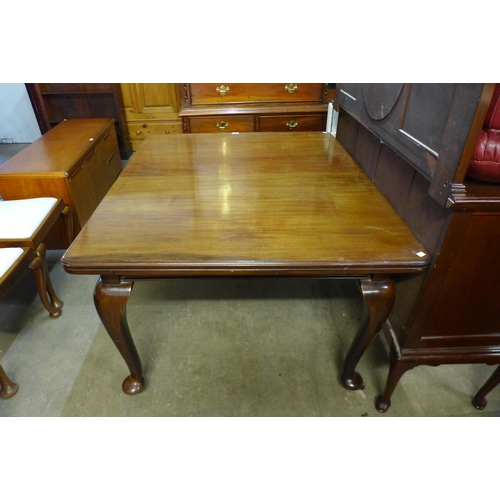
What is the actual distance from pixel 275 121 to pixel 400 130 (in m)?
1.23

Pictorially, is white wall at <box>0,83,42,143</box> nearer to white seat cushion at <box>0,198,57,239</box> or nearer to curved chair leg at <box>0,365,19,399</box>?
white seat cushion at <box>0,198,57,239</box>

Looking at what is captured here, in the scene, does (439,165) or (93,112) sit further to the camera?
(93,112)

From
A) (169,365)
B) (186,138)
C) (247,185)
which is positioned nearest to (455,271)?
(247,185)

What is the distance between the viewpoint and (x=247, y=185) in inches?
51.9

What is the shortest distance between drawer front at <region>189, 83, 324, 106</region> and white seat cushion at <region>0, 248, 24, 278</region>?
1330 millimetres

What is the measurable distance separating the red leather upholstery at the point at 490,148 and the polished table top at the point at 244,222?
9.6 inches

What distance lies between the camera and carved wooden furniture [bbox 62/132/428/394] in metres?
0.93

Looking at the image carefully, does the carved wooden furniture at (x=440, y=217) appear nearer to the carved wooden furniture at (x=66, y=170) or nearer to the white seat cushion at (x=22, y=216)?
the white seat cushion at (x=22, y=216)

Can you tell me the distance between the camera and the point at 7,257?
1.34 meters

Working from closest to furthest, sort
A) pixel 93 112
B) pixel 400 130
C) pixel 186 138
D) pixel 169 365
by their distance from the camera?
1. pixel 400 130
2. pixel 169 365
3. pixel 186 138
4. pixel 93 112

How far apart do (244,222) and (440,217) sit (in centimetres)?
55

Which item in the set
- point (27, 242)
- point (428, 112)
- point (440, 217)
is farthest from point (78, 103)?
point (440, 217)

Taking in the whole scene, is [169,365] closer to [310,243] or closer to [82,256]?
[82,256]
